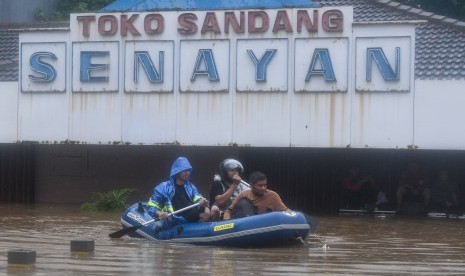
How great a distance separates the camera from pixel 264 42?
932 inches

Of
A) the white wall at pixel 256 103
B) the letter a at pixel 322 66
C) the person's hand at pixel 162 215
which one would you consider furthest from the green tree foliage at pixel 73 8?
the person's hand at pixel 162 215

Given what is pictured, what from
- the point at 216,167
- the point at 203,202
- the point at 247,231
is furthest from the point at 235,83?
the point at 247,231

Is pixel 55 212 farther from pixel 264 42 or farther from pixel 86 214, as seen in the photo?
pixel 264 42

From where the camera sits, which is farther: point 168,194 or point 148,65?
point 148,65

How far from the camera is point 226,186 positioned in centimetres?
1644

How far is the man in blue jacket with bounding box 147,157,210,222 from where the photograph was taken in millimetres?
15938

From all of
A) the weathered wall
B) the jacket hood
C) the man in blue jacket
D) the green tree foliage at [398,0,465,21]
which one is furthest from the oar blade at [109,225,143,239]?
the green tree foliage at [398,0,465,21]

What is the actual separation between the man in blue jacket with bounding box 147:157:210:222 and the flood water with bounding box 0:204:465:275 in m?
0.53

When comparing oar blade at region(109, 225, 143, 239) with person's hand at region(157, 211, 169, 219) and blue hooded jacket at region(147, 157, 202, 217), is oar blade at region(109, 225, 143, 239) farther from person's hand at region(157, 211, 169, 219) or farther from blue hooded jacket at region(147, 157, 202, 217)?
person's hand at region(157, 211, 169, 219)

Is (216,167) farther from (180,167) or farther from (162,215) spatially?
(162,215)

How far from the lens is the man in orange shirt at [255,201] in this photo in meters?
15.8

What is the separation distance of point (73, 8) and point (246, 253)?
92.0 ft

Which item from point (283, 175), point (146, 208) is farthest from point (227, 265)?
point (283, 175)

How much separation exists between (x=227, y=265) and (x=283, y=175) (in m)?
15.0
